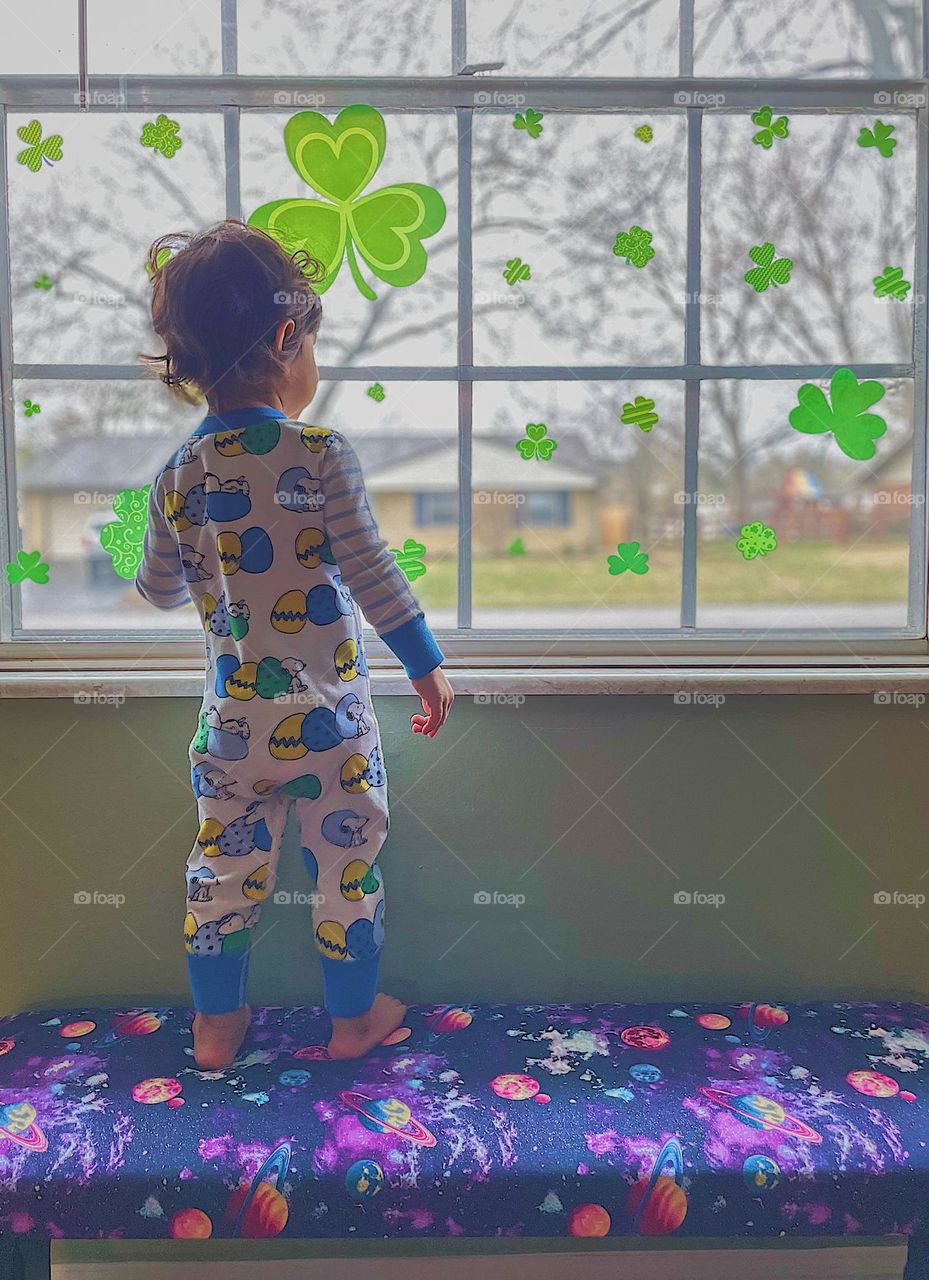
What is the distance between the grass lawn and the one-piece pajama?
0.36 metres

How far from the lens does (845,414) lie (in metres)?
1.75

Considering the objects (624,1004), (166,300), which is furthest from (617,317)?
(624,1004)

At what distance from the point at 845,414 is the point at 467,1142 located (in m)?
1.31

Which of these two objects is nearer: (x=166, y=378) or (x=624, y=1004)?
(x=166, y=378)

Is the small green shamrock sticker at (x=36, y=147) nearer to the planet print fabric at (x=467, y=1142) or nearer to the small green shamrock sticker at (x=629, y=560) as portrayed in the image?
the small green shamrock sticker at (x=629, y=560)

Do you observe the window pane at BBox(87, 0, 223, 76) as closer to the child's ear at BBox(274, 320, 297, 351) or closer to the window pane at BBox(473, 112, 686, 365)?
the window pane at BBox(473, 112, 686, 365)

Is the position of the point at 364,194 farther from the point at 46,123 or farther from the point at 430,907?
the point at 430,907

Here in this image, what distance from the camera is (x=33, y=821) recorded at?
1674 millimetres

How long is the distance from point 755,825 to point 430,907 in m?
0.56

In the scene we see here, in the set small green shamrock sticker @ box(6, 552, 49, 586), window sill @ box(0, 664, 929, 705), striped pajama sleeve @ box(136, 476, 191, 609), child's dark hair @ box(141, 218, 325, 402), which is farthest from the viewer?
small green shamrock sticker @ box(6, 552, 49, 586)

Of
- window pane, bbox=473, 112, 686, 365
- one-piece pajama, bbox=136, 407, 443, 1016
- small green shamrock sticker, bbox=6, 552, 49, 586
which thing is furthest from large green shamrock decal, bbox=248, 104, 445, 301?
small green shamrock sticker, bbox=6, 552, 49, 586

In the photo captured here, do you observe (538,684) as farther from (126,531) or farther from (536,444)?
(126,531)

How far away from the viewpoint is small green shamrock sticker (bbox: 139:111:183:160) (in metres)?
1.69

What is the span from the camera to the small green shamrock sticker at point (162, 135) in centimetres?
169
